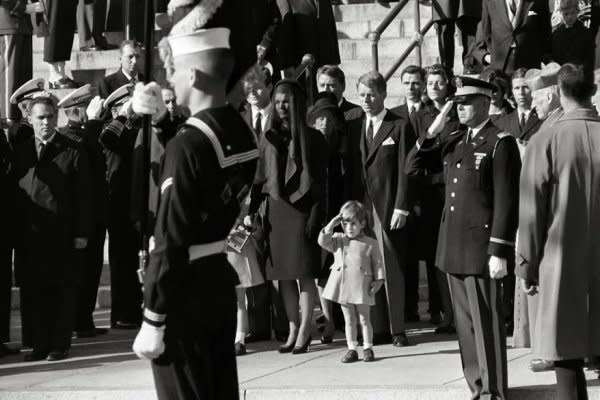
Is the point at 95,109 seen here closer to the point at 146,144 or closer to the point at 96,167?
the point at 96,167

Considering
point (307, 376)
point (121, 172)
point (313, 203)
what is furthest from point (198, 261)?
point (121, 172)

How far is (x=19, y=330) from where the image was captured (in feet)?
44.0

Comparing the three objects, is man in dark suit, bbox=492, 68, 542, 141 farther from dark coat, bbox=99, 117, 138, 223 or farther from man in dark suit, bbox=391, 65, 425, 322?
dark coat, bbox=99, 117, 138, 223

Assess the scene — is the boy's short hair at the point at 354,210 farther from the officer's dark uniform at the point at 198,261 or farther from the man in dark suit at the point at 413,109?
the officer's dark uniform at the point at 198,261

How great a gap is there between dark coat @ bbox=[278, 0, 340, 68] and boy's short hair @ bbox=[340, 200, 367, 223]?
332 centimetres

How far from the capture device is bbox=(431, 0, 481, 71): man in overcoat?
15.6 metres

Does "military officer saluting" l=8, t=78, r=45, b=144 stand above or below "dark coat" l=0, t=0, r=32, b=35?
below

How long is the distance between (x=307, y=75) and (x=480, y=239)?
16.5 feet

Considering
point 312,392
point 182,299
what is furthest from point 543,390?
point 182,299

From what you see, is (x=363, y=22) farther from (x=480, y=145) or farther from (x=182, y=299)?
(x=182, y=299)

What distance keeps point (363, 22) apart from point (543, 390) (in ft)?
33.0

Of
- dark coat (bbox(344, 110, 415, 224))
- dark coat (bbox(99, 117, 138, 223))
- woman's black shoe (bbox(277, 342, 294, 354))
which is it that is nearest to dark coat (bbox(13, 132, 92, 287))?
dark coat (bbox(99, 117, 138, 223))

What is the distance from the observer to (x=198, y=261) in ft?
20.7

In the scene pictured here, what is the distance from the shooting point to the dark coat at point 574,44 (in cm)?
1440
